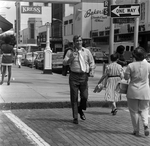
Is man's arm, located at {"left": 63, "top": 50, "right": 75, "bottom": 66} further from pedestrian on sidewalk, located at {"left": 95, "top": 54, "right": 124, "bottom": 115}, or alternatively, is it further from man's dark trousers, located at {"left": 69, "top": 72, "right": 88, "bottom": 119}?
pedestrian on sidewalk, located at {"left": 95, "top": 54, "right": 124, "bottom": 115}

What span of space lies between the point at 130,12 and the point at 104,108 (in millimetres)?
3587

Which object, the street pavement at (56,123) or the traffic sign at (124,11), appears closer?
the street pavement at (56,123)

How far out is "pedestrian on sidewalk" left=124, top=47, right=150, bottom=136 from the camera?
20.2 ft

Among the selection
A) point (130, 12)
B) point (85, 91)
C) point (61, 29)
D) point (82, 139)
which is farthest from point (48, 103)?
point (61, 29)

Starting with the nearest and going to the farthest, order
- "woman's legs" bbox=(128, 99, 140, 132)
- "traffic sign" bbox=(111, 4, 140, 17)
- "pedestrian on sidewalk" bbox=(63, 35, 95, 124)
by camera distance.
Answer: "woman's legs" bbox=(128, 99, 140, 132), "pedestrian on sidewalk" bbox=(63, 35, 95, 124), "traffic sign" bbox=(111, 4, 140, 17)

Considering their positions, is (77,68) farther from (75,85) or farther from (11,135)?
(11,135)

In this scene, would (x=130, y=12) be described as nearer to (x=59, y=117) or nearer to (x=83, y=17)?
(x=59, y=117)

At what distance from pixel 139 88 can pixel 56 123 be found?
2.11 m

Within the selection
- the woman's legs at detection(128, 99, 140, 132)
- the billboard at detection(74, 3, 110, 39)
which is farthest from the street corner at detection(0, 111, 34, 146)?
the billboard at detection(74, 3, 110, 39)

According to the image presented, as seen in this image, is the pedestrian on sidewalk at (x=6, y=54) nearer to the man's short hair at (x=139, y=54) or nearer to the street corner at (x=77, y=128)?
the street corner at (x=77, y=128)

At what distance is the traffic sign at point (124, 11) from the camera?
11242mm

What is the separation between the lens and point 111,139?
6016 mm

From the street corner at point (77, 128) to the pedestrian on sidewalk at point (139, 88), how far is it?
1.32ft

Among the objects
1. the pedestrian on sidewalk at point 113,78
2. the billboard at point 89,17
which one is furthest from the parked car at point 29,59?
the billboard at point 89,17
